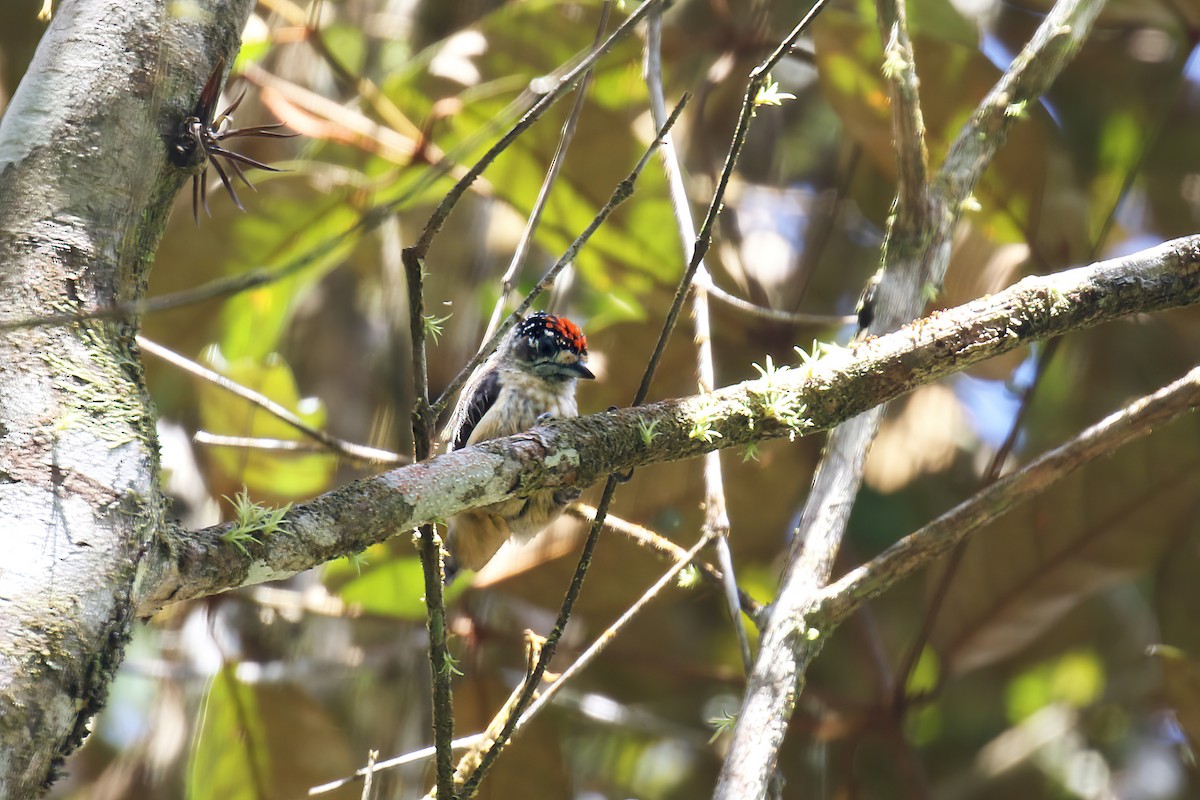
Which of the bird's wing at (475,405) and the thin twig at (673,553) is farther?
the bird's wing at (475,405)

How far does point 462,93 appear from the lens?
4.11 m

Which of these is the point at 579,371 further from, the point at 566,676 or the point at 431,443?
the point at 431,443

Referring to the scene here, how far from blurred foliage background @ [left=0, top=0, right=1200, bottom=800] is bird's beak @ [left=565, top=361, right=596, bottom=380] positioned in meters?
0.26

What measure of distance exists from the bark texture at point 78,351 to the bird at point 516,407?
1875 mm

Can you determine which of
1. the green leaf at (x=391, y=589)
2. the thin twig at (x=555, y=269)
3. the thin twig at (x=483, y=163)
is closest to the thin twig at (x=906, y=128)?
the thin twig at (x=555, y=269)

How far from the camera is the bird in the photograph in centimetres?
372

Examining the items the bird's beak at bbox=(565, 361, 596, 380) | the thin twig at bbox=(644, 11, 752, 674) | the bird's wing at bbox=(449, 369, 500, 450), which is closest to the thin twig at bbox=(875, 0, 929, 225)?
the thin twig at bbox=(644, 11, 752, 674)

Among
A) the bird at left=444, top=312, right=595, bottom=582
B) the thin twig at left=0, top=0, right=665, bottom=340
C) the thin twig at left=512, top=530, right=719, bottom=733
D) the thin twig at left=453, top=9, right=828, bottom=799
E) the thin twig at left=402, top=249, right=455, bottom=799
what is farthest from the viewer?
the bird at left=444, top=312, right=595, bottom=582

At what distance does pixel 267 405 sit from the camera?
273cm

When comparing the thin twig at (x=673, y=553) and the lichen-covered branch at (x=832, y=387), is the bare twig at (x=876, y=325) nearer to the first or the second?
the thin twig at (x=673, y=553)

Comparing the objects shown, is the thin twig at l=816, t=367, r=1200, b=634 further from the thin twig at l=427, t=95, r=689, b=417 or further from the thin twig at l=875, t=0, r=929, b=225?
the thin twig at l=427, t=95, r=689, b=417

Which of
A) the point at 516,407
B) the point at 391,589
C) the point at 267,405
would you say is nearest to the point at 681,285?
the point at 267,405

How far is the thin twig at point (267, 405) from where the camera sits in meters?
2.65

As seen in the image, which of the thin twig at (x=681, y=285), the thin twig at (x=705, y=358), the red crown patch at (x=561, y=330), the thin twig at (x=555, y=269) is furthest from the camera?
the red crown patch at (x=561, y=330)
